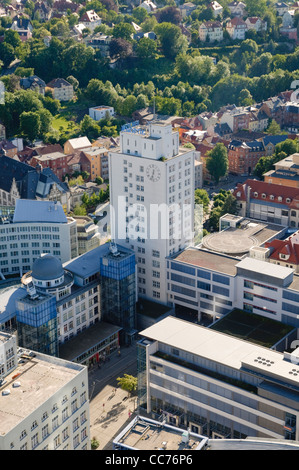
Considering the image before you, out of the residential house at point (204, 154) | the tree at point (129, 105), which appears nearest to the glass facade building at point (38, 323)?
the residential house at point (204, 154)

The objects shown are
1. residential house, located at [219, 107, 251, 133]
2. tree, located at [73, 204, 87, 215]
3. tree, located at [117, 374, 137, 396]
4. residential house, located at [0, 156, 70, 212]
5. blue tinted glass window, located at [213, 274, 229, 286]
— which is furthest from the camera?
residential house, located at [219, 107, 251, 133]

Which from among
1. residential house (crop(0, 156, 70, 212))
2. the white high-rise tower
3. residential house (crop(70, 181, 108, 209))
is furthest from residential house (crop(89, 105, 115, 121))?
the white high-rise tower

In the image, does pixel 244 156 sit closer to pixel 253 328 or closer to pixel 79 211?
pixel 79 211

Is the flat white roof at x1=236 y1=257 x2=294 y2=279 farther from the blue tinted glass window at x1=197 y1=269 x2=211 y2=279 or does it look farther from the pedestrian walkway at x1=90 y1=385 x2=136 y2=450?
the pedestrian walkway at x1=90 y1=385 x2=136 y2=450

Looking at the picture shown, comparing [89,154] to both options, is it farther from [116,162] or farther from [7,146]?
[116,162]

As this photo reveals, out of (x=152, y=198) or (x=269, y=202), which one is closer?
(x=152, y=198)

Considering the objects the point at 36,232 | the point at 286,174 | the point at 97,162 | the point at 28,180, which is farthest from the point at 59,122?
the point at 36,232

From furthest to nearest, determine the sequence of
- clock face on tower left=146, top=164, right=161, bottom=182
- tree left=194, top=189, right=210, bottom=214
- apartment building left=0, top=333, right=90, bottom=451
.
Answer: tree left=194, top=189, right=210, bottom=214 < clock face on tower left=146, top=164, right=161, bottom=182 < apartment building left=0, top=333, right=90, bottom=451

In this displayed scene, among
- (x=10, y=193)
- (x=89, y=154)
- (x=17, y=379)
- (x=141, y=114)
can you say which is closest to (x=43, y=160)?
(x=89, y=154)
